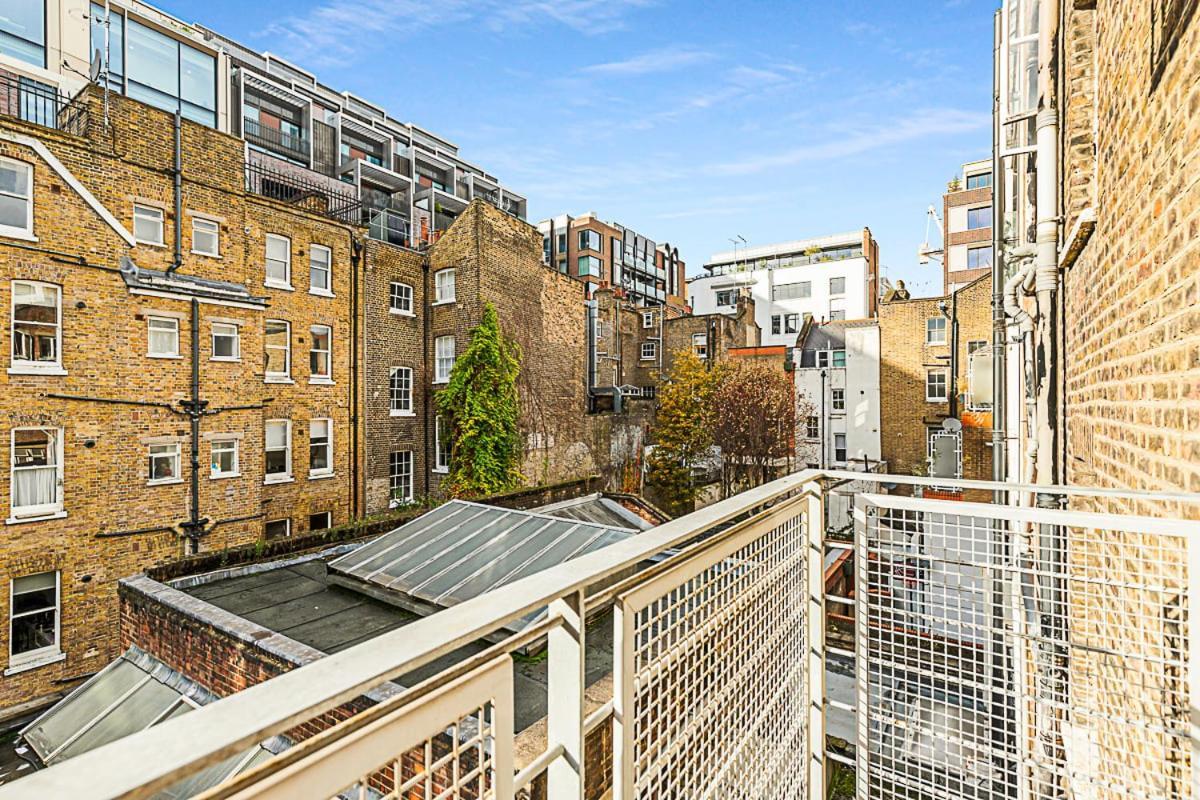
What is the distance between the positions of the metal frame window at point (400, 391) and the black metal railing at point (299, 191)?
4.36 meters

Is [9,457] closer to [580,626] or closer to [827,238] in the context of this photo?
[580,626]

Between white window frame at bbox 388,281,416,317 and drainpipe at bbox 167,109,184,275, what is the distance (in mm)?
5341

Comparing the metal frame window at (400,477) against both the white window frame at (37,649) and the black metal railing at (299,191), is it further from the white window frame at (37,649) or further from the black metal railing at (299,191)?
the white window frame at (37,649)

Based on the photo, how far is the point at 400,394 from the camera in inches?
688

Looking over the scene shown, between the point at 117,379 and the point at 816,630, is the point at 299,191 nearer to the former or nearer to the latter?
the point at 117,379

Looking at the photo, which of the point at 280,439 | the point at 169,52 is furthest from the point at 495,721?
the point at 169,52

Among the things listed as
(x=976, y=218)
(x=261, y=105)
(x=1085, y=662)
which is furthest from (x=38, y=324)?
(x=976, y=218)

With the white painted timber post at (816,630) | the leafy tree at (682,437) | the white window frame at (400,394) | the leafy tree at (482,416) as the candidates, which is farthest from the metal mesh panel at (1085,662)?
the leafy tree at (682,437)

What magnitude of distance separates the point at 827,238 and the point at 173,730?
167 feet

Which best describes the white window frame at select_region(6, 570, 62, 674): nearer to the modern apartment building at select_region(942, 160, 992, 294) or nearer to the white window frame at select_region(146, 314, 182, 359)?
the white window frame at select_region(146, 314, 182, 359)

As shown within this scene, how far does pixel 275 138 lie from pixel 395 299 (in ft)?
Result: 51.7

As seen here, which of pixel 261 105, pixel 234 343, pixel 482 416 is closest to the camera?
pixel 234 343

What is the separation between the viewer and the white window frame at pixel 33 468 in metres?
10.6

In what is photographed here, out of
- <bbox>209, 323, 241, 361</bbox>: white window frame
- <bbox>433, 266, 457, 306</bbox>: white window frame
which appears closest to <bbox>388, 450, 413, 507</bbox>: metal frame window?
<bbox>433, 266, 457, 306</bbox>: white window frame
